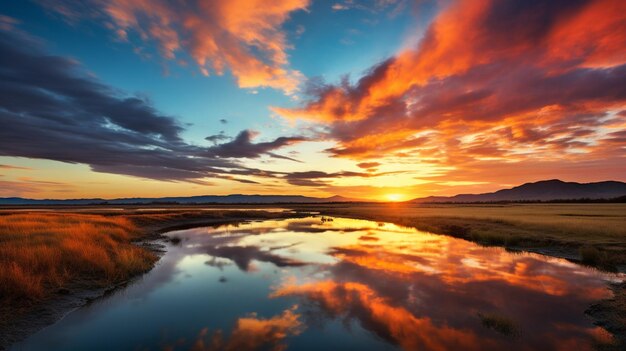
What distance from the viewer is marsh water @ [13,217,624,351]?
33.1ft

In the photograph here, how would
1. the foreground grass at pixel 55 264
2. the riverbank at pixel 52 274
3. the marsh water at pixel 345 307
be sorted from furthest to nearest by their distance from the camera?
the foreground grass at pixel 55 264 → the riverbank at pixel 52 274 → the marsh water at pixel 345 307

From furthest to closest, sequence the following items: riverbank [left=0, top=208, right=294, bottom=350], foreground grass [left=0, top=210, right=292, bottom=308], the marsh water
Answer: foreground grass [left=0, top=210, right=292, bottom=308]
riverbank [left=0, top=208, right=294, bottom=350]
the marsh water

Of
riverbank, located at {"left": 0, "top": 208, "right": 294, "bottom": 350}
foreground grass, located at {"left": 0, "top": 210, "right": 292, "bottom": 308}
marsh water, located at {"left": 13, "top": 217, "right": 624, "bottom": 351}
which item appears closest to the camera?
marsh water, located at {"left": 13, "top": 217, "right": 624, "bottom": 351}

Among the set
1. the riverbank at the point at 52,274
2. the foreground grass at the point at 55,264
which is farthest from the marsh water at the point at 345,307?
the foreground grass at the point at 55,264

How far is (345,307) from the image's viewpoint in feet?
43.7

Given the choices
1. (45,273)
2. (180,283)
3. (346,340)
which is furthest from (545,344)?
(45,273)

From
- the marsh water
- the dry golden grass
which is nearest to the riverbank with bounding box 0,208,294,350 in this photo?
the dry golden grass

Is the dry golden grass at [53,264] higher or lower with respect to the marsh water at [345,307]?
higher

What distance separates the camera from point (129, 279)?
1753 cm

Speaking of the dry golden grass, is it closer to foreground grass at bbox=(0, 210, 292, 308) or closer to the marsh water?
foreground grass at bbox=(0, 210, 292, 308)

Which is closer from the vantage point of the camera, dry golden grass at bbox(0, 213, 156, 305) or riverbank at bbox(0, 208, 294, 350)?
riverbank at bbox(0, 208, 294, 350)

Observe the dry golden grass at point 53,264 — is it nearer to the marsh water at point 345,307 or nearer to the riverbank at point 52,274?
the riverbank at point 52,274

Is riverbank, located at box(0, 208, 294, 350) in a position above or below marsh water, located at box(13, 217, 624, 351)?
above

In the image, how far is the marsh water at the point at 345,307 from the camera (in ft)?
33.1
